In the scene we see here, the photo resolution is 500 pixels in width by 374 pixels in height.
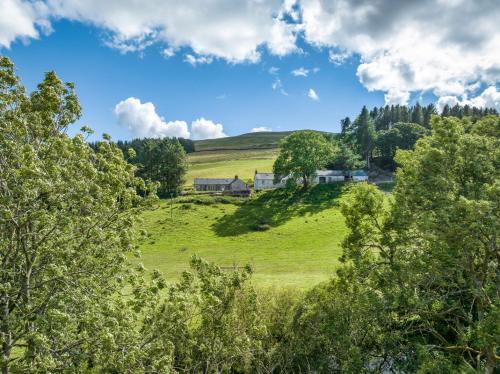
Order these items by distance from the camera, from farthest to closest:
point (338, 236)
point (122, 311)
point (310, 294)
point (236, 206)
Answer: point (236, 206), point (338, 236), point (310, 294), point (122, 311)

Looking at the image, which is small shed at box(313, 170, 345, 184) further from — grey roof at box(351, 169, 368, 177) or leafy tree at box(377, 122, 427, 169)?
leafy tree at box(377, 122, 427, 169)

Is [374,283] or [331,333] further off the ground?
[374,283]

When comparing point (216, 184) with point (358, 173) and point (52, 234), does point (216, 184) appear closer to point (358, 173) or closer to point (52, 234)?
point (358, 173)

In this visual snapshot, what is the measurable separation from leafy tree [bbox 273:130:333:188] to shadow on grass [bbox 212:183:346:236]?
17.8ft

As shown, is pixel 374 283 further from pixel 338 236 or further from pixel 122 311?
pixel 338 236

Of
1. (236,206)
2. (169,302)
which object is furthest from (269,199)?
(169,302)

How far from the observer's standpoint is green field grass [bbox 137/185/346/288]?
193 ft

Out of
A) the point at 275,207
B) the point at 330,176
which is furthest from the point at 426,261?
the point at 330,176

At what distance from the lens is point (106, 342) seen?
→ 1141 centimetres

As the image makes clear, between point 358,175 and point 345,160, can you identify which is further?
point 345,160

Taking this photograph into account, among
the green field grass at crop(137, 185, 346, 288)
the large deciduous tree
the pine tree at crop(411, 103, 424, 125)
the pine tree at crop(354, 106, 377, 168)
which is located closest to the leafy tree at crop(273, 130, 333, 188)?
the green field grass at crop(137, 185, 346, 288)

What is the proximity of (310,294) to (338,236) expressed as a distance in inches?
1875

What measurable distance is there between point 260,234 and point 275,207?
18385mm

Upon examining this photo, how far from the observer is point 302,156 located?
108 meters
